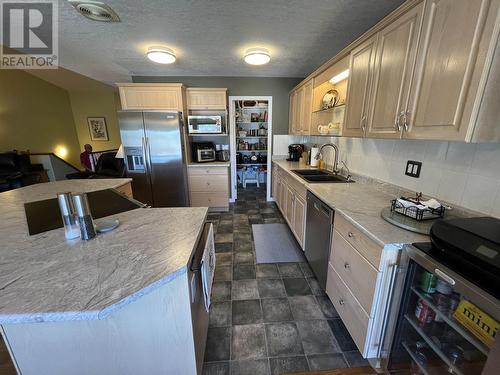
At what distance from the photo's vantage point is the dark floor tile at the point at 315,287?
6.16 ft

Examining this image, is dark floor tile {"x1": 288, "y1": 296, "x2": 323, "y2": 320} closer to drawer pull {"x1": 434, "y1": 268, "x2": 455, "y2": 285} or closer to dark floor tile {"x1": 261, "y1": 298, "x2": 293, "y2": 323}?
dark floor tile {"x1": 261, "y1": 298, "x2": 293, "y2": 323}

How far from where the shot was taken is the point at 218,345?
1419mm

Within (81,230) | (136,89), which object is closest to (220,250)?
(81,230)

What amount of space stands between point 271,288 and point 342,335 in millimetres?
665

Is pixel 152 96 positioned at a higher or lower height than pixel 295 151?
higher

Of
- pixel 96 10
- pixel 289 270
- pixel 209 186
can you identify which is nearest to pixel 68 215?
pixel 96 10

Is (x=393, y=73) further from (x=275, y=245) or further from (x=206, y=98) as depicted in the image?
(x=206, y=98)

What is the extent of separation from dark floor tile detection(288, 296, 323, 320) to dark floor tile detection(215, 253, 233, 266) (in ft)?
2.63

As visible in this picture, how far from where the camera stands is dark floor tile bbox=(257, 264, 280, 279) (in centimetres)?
211

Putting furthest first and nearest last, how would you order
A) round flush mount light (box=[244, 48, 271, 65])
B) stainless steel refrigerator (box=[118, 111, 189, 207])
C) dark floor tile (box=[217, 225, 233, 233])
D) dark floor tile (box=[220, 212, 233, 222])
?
dark floor tile (box=[220, 212, 233, 222]), stainless steel refrigerator (box=[118, 111, 189, 207]), dark floor tile (box=[217, 225, 233, 233]), round flush mount light (box=[244, 48, 271, 65])

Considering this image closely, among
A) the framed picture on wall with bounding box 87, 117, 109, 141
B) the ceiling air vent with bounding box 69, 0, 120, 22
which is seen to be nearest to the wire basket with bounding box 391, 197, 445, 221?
the ceiling air vent with bounding box 69, 0, 120, 22

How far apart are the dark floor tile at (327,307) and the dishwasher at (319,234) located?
0.11 m

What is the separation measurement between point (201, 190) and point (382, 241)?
3141 millimetres

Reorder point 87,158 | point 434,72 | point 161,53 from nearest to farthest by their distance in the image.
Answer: point 434,72 → point 161,53 → point 87,158
